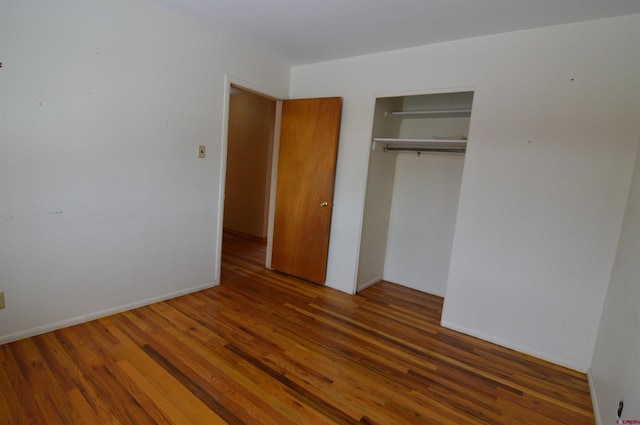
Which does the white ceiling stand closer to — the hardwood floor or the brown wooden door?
the brown wooden door

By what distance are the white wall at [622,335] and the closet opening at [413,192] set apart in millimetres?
1506

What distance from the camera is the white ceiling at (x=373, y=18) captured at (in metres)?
2.14

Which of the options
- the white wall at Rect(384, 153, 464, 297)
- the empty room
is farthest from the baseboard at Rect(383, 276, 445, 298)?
the empty room

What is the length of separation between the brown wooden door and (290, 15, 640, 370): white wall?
101 cm

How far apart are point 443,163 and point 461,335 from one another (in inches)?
71.0

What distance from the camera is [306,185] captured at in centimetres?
365

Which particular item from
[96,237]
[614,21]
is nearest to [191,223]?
[96,237]

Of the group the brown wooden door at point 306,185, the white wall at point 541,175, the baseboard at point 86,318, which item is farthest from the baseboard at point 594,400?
the baseboard at point 86,318

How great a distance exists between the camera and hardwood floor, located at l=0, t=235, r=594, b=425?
169 centimetres

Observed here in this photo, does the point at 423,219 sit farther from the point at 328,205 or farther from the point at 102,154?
the point at 102,154

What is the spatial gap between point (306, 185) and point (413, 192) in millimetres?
1266

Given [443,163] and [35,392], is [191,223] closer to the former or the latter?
[35,392]

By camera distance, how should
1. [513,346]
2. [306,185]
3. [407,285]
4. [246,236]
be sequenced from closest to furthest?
1. [513,346]
2. [306,185]
3. [407,285]
4. [246,236]

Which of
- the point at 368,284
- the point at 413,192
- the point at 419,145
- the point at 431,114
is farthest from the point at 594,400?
the point at 431,114
